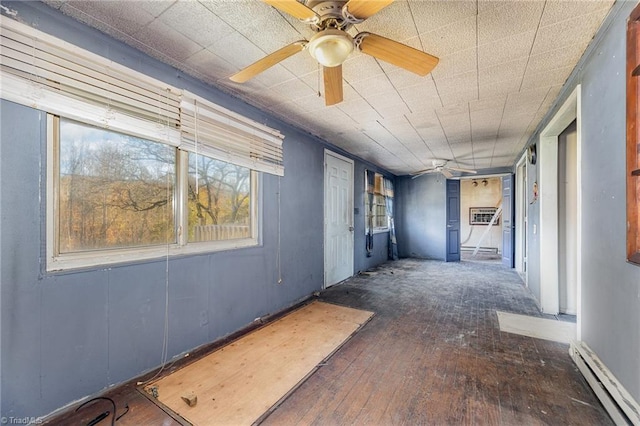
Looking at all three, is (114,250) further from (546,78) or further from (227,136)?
(546,78)

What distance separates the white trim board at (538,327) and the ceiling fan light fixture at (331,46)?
316 centimetres

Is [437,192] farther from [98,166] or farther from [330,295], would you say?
[98,166]

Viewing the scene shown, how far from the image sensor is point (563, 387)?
1919mm

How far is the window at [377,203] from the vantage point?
633cm

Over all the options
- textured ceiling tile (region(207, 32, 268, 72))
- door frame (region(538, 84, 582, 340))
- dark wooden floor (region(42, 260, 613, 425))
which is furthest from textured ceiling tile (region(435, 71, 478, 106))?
dark wooden floor (region(42, 260, 613, 425))

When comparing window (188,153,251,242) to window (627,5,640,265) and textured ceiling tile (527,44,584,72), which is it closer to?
textured ceiling tile (527,44,584,72)

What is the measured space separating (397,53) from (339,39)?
1.25 ft

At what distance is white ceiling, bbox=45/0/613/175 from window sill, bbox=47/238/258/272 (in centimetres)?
155

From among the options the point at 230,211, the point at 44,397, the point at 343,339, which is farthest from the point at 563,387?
the point at 44,397

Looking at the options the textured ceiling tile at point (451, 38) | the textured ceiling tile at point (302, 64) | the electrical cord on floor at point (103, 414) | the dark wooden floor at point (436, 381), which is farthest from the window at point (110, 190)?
the textured ceiling tile at point (451, 38)

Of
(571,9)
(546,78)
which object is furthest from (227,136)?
(546,78)

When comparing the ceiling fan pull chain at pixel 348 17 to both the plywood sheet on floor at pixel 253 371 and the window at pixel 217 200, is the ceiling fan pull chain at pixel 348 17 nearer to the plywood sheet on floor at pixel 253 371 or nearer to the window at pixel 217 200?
the window at pixel 217 200

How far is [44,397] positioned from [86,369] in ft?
0.69

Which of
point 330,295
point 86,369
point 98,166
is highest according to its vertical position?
point 98,166
